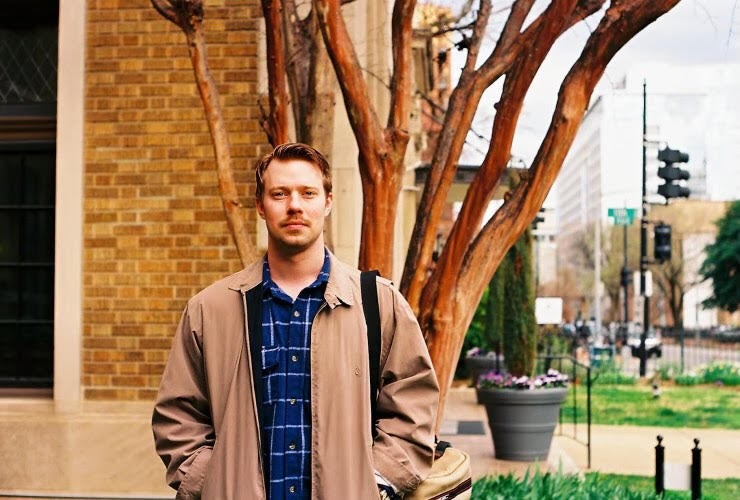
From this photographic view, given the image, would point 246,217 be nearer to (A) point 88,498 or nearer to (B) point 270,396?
(A) point 88,498

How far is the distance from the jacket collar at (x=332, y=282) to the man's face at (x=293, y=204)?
0.12 metres

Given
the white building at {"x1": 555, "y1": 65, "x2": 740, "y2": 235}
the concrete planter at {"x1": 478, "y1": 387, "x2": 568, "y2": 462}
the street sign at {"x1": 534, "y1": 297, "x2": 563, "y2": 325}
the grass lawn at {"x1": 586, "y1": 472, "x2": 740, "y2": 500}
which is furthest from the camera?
the white building at {"x1": 555, "y1": 65, "x2": 740, "y2": 235}

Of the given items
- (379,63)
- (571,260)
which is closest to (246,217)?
(379,63)

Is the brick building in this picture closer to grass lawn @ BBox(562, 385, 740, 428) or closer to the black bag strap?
the black bag strap

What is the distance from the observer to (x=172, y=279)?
7.60 meters

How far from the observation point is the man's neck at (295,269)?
2998 millimetres

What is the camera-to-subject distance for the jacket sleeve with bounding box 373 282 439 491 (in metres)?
3.01

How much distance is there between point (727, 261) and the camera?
211 feet

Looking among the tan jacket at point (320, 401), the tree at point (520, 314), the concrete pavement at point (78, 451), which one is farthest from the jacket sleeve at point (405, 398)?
the tree at point (520, 314)

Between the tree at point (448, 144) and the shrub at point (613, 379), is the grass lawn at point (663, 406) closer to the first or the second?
the shrub at point (613, 379)

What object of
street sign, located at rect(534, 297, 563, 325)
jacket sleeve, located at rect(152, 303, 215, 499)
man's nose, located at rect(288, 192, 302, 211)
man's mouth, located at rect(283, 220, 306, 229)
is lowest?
street sign, located at rect(534, 297, 563, 325)

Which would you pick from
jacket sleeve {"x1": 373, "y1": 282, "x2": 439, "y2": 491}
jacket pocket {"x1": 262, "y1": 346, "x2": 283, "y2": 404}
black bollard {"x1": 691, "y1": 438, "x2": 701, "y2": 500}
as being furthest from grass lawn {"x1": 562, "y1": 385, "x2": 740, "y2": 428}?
jacket pocket {"x1": 262, "y1": 346, "x2": 283, "y2": 404}

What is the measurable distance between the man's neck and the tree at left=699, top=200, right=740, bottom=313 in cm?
6358

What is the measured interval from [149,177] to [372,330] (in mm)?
4958
